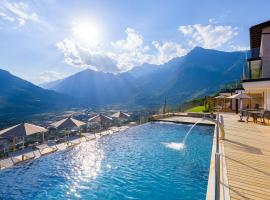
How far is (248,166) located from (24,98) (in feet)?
468

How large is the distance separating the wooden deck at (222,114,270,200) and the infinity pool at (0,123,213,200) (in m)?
1.36

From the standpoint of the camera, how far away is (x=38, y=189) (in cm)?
855

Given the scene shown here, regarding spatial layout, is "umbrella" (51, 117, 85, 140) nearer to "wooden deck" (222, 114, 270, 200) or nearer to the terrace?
the terrace

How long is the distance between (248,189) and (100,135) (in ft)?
48.4

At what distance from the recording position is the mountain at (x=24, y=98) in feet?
379

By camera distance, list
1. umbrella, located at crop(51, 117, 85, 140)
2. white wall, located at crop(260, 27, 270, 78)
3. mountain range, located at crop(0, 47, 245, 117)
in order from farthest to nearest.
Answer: mountain range, located at crop(0, 47, 245, 117) → umbrella, located at crop(51, 117, 85, 140) → white wall, located at crop(260, 27, 270, 78)

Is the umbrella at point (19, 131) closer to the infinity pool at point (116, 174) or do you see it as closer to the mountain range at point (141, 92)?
the infinity pool at point (116, 174)

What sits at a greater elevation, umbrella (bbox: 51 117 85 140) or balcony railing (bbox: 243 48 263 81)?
balcony railing (bbox: 243 48 263 81)

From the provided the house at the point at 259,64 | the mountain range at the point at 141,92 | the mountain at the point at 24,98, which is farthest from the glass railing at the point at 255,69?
the mountain range at the point at 141,92

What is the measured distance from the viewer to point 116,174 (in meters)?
9.49

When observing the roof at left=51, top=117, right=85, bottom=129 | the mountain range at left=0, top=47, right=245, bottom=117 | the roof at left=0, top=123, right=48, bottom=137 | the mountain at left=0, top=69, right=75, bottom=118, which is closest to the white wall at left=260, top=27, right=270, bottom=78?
the roof at left=51, top=117, right=85, bottom=129

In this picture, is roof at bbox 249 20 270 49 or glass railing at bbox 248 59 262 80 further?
roof at bbox 249 20 270 49

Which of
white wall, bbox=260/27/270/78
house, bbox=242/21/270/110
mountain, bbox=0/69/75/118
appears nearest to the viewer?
house, bbox=242/21/270/110

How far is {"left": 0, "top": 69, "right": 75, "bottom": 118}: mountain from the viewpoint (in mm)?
115650
